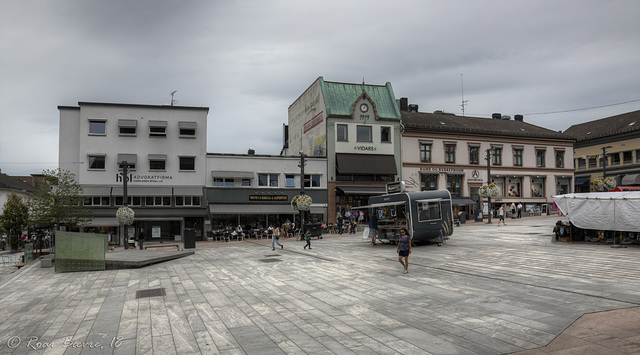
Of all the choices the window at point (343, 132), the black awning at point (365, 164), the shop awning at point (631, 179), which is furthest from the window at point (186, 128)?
the shop awning at point (631, 179)

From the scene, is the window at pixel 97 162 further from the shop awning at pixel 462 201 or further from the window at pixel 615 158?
the window at pixel 615 158

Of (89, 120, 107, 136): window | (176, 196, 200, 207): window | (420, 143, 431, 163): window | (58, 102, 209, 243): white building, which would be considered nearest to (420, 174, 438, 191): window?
(420, 143, 431, 163): window

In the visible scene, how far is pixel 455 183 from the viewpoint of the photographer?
47375 millimetres

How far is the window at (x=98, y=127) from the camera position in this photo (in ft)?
122

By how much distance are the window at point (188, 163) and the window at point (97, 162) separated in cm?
640

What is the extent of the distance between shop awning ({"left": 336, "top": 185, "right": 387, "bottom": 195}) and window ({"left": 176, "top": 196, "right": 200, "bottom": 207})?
42.5 ft

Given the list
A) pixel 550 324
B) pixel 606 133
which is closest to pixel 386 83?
pixel 606 133

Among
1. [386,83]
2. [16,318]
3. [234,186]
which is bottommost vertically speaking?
[16,318]

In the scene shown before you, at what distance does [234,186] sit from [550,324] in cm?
3341

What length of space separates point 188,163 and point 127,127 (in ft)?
19.5

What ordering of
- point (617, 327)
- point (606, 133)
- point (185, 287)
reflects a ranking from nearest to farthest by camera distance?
1. point (617, 327)
2. point (185, 287)
3. point (606, 133)

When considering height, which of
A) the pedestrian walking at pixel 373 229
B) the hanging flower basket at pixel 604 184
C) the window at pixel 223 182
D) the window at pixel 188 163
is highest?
the window at pixel 188 163

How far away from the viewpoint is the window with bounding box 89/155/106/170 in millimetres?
37000

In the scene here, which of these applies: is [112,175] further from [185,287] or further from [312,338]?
[312,338]
